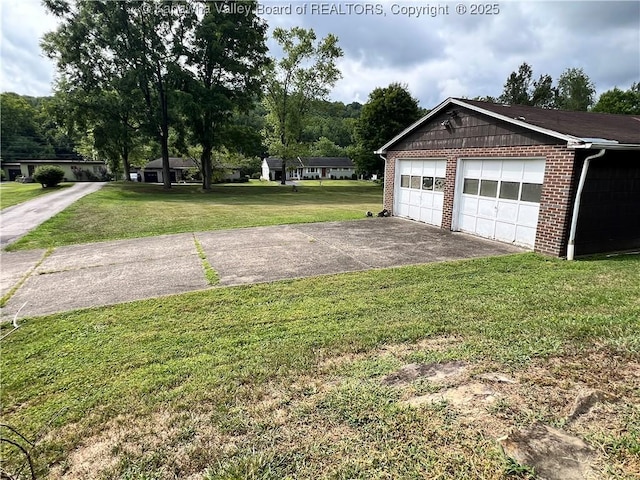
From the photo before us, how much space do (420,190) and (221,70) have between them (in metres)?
23.9

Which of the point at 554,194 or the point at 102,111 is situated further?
the point at 102,111

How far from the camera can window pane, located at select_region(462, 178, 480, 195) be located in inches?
397

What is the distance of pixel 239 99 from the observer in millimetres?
30000

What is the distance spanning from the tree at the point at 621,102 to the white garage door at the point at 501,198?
38.6 m

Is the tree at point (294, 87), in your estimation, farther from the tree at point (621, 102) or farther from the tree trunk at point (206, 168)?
the tree at point (621, 102)

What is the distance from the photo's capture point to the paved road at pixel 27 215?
454 inches

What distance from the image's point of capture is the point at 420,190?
41.5 feet

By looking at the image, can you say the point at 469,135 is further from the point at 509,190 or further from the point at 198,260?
the point at 198,260

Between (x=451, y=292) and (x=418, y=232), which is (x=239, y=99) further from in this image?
(x=451, y=292)

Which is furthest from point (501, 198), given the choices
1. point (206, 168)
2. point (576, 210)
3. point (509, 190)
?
point (206, 168)

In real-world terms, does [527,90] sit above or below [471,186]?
above

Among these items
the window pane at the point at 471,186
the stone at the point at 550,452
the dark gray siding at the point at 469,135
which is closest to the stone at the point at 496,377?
the stone at the point at 550,452

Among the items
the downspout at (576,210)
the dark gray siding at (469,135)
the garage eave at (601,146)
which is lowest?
the downspout at (576,210)

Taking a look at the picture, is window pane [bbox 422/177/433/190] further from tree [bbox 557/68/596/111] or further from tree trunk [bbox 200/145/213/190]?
tree [bbox 557/68/596/111]
